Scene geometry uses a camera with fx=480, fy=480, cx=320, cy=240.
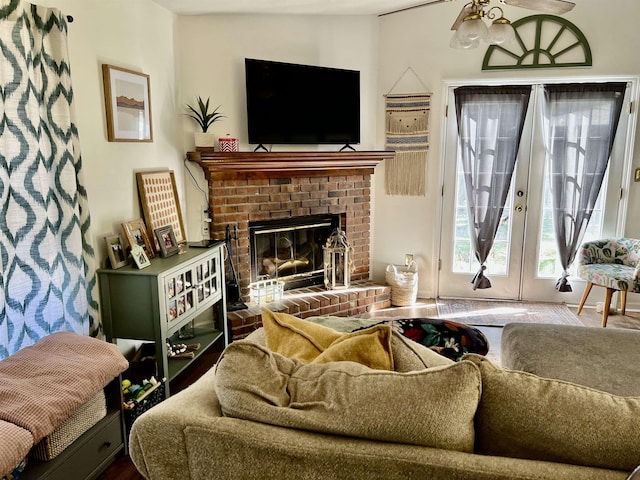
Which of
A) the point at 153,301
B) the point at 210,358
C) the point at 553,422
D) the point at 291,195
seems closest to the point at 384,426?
the point at 553,422

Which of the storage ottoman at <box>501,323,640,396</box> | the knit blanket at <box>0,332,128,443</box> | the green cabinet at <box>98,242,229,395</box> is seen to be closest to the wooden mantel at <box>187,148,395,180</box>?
the green cabinet at <box>98,242,229,395</box>

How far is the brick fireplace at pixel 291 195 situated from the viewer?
3471 millimetres

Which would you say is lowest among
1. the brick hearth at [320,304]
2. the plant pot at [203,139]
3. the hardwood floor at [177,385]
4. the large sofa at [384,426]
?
the hardwood floor at [177,385]

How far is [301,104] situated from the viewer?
3760 millimetres

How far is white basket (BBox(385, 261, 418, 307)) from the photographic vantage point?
425 centimetres

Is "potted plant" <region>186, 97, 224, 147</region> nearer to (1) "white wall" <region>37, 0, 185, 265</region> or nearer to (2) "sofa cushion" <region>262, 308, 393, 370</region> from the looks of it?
(1) "white wall" <region>37, 0, 185, 265</region>

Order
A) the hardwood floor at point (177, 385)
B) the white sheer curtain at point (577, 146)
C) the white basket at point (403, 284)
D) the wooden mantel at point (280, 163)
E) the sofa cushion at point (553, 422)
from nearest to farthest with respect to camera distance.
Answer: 1. the sofa cushion at point (553, 422)
2. the hardwood floor at point (177, 385)
3. the wooden mantel at point (280, 163)
4. the white sheer curtain at point (577, 146)
5. the white basket at point (403, 284)

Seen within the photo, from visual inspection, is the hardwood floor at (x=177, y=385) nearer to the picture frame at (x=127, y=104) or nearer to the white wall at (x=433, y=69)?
Answer: the picture frame at (x=127, y=104)

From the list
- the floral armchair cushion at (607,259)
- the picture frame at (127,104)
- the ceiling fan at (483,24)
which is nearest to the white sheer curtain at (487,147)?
the floral armchair cushion at (607,259)

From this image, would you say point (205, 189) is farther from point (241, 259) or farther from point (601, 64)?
point (601, 64)

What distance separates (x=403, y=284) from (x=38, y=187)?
9.81 feet

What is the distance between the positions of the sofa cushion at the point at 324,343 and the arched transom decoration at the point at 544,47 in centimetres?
342

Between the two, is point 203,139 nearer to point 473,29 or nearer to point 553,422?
point 473,29

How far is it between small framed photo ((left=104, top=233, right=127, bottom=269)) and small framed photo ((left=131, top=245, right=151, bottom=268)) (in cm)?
10
